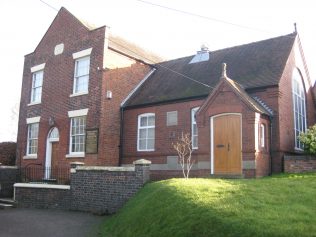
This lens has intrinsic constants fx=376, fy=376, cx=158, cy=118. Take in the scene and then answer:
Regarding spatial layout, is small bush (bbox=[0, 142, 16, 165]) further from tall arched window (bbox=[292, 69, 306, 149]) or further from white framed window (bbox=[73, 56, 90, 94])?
tall arched window (bbox=[292, 69, 306, 149])

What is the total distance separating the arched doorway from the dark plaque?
2844mm

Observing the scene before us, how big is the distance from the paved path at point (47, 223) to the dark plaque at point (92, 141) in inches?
175

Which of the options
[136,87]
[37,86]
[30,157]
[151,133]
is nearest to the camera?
[151,133]

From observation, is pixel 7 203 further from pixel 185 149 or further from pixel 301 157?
pixel 301 157

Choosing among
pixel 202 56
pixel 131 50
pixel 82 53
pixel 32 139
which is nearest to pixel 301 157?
pixel 202 56

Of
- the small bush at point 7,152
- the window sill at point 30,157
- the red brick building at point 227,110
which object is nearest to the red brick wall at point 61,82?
the window sill at point 30,157

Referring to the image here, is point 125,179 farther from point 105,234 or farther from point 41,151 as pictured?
point 41,151

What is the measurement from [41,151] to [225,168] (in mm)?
11736

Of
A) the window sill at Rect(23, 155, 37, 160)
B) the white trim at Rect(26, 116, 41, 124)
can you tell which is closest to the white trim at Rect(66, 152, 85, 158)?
the window sill at Rect(23, 155, 37, 160)

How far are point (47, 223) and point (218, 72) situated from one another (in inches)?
458

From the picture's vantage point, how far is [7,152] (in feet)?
82.7

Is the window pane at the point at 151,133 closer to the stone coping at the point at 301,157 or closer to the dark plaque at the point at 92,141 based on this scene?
the dark plaque at the point at 92,141

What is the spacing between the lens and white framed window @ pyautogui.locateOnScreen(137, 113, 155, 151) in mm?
19984

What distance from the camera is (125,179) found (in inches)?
539
